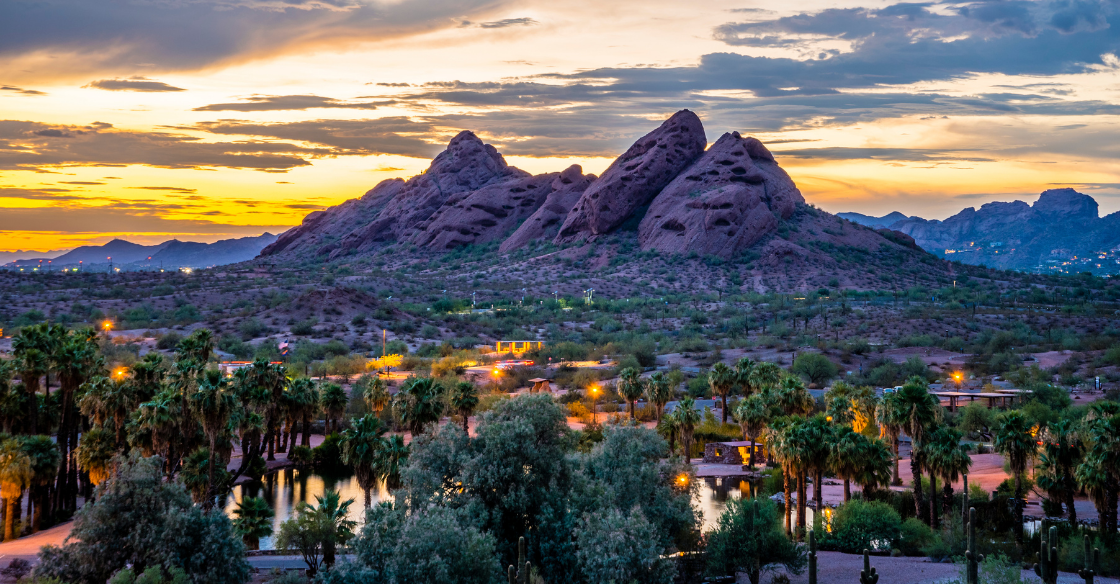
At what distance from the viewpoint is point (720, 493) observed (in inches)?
1486

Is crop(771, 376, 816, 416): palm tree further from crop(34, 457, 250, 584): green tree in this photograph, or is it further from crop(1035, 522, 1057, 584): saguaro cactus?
crop(34, 457, 250, 584): green tree

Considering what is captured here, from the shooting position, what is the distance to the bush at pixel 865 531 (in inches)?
1138

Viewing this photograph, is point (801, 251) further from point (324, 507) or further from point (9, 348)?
point (324, 507)

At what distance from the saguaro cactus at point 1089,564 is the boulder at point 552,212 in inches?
5276

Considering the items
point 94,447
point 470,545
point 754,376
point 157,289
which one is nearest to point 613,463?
point 470,545

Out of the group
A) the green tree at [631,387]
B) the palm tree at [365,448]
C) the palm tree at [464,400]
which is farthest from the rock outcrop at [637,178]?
the palm tree at [365,448]

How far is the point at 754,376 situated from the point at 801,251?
88.9 m

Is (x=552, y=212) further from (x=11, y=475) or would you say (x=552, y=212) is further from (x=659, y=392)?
(x=11, y=475)

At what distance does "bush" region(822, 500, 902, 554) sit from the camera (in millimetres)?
28906

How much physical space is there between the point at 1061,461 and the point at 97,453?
32.2 metres

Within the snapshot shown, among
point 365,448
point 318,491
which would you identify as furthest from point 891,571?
point 318,491

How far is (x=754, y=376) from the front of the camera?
157 feet

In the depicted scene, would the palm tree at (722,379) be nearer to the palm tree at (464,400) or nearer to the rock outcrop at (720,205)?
the palm tree at (464,400)

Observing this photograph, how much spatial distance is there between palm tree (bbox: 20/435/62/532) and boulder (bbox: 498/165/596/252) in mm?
126999
